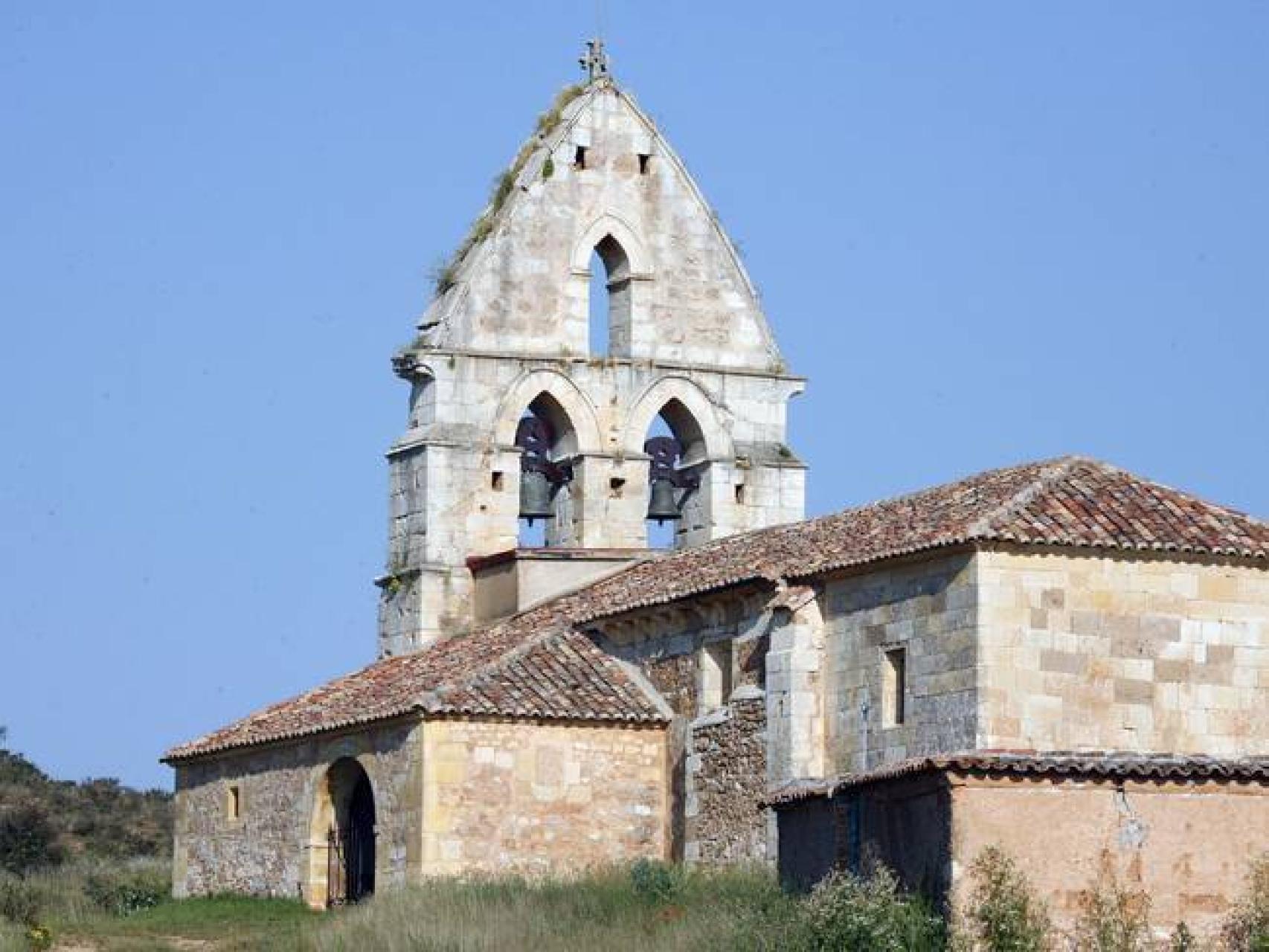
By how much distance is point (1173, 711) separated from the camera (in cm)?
3262

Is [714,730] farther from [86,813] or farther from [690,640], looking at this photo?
[86,813]

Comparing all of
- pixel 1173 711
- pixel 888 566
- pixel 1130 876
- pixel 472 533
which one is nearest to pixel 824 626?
pixel 888 566

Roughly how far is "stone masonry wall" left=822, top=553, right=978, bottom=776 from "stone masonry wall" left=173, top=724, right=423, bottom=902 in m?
5.13

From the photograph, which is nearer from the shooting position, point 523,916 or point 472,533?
point 523,916

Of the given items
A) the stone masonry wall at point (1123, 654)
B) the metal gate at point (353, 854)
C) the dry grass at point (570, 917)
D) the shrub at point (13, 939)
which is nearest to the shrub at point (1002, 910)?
the dry grass at point (570, 917)

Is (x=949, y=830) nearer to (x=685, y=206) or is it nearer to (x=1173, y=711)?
(x=1173, y=711)

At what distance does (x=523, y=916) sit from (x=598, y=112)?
1352 cm

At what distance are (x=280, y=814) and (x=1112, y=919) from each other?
14252 mm

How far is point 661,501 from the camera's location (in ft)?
144

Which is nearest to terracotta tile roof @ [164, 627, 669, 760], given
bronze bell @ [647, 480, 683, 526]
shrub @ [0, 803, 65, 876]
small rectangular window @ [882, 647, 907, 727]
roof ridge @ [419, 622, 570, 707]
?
roof ridge @ [419, 622, 570, 707]

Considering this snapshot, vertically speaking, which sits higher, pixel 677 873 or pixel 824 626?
pixel 824 626

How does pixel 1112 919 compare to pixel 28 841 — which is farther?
pixel 28 841

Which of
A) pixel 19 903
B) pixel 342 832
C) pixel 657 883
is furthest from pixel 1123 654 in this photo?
pixel 19 903

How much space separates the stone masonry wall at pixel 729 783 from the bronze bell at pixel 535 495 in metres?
6.53
